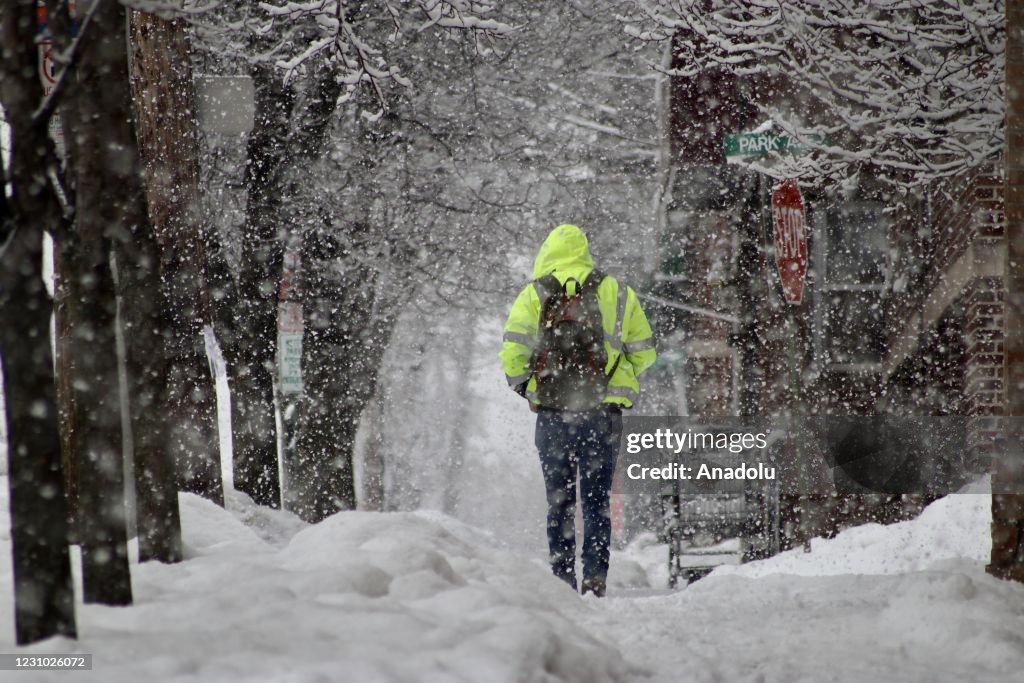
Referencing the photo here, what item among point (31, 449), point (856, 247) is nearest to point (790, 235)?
point (856, 247)

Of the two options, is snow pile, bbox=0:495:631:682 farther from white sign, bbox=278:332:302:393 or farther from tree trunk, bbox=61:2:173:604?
white sign, bbox=278:332:302:393

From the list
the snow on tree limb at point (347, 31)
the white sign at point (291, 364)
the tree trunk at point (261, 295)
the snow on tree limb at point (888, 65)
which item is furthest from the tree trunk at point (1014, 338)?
the white sign at point (291, 364)

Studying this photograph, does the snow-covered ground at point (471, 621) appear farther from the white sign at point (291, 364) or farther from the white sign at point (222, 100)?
the white sign at point (291, 364)

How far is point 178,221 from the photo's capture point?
8445mm

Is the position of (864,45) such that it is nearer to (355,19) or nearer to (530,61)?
(355,19)

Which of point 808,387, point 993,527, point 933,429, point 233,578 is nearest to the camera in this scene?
point 233,578

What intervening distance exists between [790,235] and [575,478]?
713cm

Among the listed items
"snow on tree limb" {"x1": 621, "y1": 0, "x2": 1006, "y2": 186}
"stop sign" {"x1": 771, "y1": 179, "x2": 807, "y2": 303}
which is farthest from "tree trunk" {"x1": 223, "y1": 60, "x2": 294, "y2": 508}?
"stop sign" {"x1": 771, "y1": 179, "x2": 807, "y2": 303}

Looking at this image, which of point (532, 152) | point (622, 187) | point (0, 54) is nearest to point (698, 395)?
point (622, 187)

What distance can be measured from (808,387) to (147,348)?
10397mm

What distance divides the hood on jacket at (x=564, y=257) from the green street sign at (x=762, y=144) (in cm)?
450

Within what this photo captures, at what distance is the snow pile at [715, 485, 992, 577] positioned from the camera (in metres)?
9.69

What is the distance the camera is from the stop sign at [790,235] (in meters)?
13.6

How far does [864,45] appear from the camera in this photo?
11133 mm
